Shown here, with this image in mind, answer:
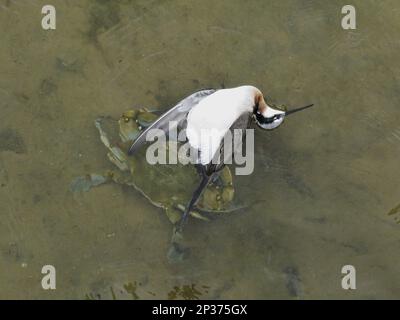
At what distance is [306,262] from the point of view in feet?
12.5

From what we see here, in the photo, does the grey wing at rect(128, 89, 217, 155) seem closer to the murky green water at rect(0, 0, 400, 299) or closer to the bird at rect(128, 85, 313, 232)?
the bird at rect(128, 85, 313, 232)

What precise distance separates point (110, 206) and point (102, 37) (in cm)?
140

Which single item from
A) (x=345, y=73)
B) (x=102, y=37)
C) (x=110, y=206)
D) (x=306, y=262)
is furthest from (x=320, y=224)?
(x=102, y=37)

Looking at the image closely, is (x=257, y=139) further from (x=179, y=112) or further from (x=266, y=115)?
(x=179, y=112)

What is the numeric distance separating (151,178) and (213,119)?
72 centimetres

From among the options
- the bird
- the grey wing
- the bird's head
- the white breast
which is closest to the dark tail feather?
the bird

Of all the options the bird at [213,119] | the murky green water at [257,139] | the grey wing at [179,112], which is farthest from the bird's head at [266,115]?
the grey wing at [179,112]

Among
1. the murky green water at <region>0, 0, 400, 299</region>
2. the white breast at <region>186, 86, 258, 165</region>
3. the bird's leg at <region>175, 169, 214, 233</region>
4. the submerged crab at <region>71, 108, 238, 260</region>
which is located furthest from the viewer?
the murky green water at <region>0, 0, 400, 299</region>

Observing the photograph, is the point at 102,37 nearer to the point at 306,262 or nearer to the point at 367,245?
the point at 306,262

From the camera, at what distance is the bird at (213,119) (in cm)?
340

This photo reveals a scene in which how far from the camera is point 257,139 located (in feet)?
12.3

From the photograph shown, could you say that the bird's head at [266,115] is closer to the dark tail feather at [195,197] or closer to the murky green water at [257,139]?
the murky green water at [257,139]

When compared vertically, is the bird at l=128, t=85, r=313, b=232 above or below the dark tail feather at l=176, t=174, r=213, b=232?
above

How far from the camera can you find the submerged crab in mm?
3656
